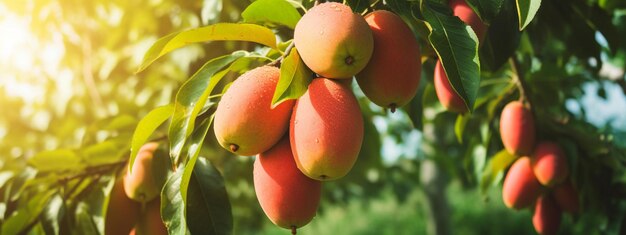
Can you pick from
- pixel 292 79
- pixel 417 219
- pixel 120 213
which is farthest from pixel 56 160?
pixel 417 219

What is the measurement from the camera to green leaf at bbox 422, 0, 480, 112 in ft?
2.51

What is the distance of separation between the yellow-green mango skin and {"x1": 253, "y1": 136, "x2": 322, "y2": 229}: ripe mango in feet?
0.43

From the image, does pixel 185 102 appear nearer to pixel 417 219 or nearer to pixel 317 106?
pixel 317 106

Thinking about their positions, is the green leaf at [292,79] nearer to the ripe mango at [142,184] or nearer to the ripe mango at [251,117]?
the ripe mango at [251,117]

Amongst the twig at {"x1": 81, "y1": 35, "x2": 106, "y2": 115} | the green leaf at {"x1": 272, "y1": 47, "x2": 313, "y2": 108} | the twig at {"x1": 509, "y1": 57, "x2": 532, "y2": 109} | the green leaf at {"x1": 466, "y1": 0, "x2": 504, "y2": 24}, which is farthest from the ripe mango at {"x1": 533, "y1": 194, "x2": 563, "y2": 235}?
the twig at {"x1": 81, "y1": 35, "x2": 106, "y2": 115}

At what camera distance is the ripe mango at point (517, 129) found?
Result: 1.32 meters

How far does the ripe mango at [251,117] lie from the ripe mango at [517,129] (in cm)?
68

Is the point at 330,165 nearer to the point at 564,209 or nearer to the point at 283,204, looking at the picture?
the point at 283,204

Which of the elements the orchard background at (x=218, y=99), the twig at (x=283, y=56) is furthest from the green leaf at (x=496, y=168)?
the twig at (x=283, y=56)

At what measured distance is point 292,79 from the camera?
79cm

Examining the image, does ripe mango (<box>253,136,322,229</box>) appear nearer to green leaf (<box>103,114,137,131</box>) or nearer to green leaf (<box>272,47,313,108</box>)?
green leaf (<box>272,47,313,108</box>)

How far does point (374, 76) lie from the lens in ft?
2.70

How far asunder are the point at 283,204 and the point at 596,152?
3.28ft

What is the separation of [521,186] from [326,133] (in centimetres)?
78
